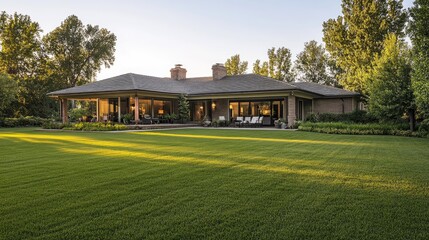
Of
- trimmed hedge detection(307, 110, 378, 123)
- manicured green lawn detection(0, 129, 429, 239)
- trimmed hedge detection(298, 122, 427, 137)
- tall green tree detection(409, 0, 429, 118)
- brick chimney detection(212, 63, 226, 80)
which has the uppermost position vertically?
brick chimney detection(212, 63, 226, 80)

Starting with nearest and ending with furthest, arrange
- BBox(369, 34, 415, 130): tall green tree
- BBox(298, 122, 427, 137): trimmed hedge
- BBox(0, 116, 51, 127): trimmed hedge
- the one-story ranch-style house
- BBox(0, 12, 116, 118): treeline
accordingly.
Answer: BBox(369, 34, 415, 130): tall green tree
BBox(298, 122, 427, 137): trimmed hedge
the one-story ranch-style house
BBox(0, 116, 51, 127): trimmed hedge
BBox(0, 12, 116, 118): treeline

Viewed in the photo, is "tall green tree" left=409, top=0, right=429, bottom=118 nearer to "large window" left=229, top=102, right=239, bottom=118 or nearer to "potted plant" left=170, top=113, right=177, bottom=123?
"large window" left=229, top=102, right=239, bottom=118

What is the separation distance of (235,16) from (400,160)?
689 inches

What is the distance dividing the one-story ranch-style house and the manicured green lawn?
16383 mm

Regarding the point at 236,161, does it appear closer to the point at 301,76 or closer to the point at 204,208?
the point at 204,208

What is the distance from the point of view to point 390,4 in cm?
2669

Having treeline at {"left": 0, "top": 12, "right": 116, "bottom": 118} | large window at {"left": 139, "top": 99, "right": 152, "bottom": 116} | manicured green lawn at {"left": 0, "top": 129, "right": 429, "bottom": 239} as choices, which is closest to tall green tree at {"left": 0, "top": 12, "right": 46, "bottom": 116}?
treeline at {"left": 0, "top": 12, "right": 116, "bottom": 118}

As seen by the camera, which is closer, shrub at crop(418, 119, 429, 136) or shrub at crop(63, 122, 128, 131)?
shrub at crop(418, 119, 429, 136)

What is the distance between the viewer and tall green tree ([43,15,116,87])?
4362 centimetres

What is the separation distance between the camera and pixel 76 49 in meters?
44.3

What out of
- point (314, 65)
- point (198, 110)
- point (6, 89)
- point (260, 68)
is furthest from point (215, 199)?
point (314, 65)

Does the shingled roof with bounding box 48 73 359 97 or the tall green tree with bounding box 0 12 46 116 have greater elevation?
the tall green tree with bounding box 0 12 46 116

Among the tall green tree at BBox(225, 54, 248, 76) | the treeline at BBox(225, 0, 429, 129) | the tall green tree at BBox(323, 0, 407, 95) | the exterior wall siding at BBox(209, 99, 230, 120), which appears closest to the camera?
the treeline at BBox(225, 0, 429, 129)

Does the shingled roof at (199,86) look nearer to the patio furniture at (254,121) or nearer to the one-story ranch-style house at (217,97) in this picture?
the one-story ranch-style house at (217,97)
